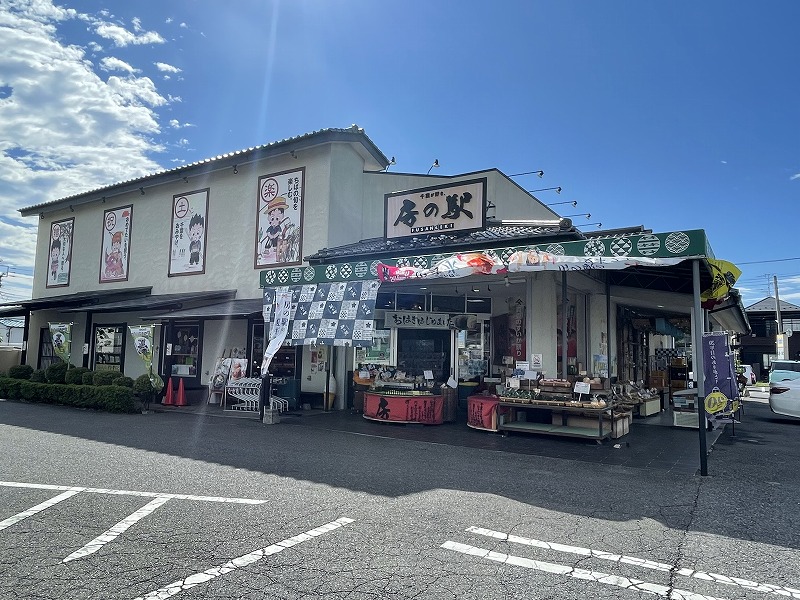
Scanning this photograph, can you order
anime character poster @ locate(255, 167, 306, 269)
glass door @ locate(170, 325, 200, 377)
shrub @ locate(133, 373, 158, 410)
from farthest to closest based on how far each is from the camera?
1. glass door @ locate(170, 325, 200, 377)
2. anime character poster @ locate(255, 167, 306, 269)
3. shrub @ locate(133, 373, 158, 410)

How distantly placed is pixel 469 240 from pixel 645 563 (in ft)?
26.9

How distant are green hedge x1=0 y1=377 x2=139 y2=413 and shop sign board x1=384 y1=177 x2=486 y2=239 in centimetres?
797

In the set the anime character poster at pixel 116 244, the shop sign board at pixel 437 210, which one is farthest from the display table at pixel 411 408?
the anime character poster at pixel 116 244

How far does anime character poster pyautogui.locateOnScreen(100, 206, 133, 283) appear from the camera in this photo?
20594 millimetres

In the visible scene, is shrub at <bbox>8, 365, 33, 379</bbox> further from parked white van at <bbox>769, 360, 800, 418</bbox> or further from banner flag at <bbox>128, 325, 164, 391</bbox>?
parked white van at <bbox>769, 360, 800, 418</bbox>

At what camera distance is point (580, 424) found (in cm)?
986

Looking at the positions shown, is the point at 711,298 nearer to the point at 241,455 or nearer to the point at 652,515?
the point at 652,515

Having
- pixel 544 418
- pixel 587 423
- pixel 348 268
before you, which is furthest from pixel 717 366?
pixel 348 268

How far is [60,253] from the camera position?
23297 mm

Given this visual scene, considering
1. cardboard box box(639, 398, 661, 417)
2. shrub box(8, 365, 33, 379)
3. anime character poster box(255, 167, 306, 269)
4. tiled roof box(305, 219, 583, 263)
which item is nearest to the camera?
tiled roof box(305, 219, 583, 263)

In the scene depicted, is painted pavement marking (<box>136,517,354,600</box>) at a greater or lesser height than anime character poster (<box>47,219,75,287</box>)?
lesser

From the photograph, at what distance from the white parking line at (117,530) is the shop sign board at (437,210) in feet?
28.3

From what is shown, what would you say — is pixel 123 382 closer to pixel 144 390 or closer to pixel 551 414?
pixel 144 390

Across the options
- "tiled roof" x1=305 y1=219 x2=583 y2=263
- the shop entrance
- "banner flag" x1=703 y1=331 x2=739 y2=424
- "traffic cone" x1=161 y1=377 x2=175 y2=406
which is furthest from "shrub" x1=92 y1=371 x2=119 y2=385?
"banner flag" x1=703 y1=331 x2=739 y2=424
